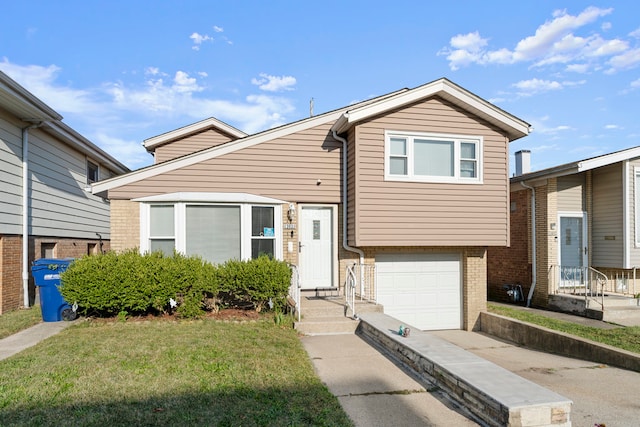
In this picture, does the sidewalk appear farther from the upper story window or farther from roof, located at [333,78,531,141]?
the upper story window

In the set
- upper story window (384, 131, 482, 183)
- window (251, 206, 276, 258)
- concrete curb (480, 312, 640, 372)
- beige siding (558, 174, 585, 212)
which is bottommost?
concrete curb (480, 312, 640, 372)

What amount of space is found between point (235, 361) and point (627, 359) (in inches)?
246

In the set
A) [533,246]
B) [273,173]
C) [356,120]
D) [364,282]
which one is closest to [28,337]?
[273,173]

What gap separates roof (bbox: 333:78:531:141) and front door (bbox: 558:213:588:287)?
394cm

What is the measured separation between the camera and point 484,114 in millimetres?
10156

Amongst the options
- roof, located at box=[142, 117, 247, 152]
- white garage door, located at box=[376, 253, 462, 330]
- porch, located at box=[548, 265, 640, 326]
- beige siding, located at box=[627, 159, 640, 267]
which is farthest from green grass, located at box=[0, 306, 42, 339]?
beige siding, located at box=[627, 159, 640, 267]

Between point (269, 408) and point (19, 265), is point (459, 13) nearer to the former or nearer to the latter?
point (269, 408)

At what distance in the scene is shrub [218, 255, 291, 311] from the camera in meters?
8.43

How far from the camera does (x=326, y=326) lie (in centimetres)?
806

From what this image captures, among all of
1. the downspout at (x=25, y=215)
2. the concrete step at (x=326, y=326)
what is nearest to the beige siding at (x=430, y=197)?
the concrete step at (x=326, y=326)

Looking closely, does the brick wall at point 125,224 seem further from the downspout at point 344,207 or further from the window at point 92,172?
the window at point 92,172

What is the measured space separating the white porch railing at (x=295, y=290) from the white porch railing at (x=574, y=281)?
312 inches

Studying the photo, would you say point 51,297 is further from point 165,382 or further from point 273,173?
point 273,173

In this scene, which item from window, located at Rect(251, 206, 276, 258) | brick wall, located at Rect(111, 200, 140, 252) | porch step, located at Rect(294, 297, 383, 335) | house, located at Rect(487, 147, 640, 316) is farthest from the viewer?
house, located at Rect(487, 147, 640, 316)
